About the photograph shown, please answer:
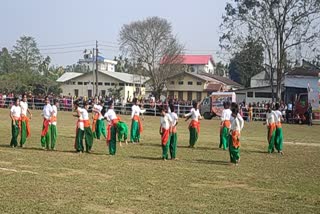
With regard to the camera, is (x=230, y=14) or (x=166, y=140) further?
(x=230, y=14)

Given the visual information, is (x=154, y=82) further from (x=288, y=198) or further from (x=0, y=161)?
→ (x=288, y=198)

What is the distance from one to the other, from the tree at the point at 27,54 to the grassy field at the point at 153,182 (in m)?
70.0

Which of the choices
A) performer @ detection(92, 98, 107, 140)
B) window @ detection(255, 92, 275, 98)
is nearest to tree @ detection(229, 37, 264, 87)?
window @ detection(255, 92, 275, 98)

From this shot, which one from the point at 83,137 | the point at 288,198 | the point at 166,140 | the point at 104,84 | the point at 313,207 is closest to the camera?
the point at 313,207

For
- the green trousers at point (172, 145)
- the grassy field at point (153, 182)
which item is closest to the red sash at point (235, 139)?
the grassy field at point (153, 182)

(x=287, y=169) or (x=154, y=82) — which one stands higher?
(x=154, y=82)

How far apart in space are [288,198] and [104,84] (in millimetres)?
58061

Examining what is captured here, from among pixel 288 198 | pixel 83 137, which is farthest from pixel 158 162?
pixel 288 198

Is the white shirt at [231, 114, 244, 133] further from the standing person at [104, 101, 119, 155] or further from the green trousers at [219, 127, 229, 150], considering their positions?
the standing person at [104, 101, 119, 155]

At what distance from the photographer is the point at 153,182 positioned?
32.9 feet

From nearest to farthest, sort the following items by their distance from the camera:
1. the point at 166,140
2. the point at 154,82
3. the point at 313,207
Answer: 1. the point at 313,207
2. the point at 166,140
3. the point at 154,82

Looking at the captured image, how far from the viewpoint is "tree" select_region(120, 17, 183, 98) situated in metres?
56.9

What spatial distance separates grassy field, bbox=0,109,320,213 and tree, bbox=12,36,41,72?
7004 cm

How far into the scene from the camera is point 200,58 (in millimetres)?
88375
